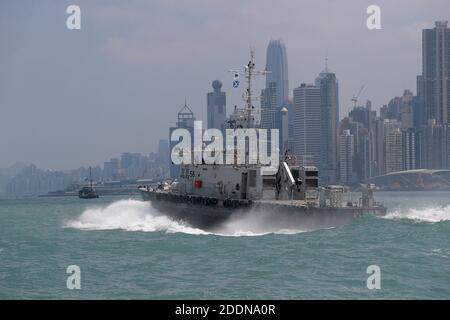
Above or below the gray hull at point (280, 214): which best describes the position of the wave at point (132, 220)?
→ below

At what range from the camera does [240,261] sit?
3195 centimetres

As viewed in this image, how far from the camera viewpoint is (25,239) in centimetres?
5016

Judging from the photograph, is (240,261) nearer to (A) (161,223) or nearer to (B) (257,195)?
(B) (257,195)

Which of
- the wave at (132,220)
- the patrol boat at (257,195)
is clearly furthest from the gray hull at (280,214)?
the wave at (132,220)

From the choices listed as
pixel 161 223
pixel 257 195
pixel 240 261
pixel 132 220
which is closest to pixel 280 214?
pixel 257 195

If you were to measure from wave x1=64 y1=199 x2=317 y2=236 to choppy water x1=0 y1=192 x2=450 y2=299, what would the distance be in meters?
0.12

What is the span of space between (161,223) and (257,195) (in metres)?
11.1

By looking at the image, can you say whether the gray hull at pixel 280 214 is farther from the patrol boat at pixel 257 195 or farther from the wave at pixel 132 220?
the wave at pixel 132 220

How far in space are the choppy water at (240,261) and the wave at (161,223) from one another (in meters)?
0.12

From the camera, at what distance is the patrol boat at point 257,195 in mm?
42906

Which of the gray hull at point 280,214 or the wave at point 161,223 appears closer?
the gray hull at point 280,214

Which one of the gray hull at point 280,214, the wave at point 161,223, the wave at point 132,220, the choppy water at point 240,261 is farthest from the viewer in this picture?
the wave at point 132,220

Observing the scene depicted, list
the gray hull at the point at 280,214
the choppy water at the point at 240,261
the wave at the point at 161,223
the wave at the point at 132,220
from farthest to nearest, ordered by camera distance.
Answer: the wave at the point at 132,220 → the wave at the point at 161,223 → the gray hull at the point at 280,214 → the choppy water at the point at 240,261

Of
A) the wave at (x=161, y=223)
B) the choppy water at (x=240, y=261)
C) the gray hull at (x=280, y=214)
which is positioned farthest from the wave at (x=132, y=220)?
the gray hull at (x=280, y=214)
